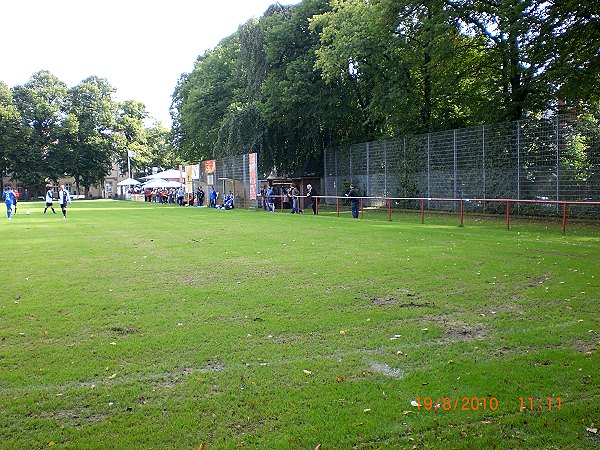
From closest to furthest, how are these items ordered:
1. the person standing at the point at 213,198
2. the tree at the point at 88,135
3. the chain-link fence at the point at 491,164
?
the chain-link fence at the point at 491,164 → the person standing at the point at 213,198 → the tree at the point at 88,135

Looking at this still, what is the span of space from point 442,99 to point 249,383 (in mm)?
30644

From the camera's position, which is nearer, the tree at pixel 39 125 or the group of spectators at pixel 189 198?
→ the group of spectators at pixel 189 198

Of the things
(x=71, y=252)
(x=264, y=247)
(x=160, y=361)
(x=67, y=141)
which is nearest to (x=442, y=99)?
(x=264, y=247)

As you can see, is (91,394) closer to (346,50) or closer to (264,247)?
(264,247)

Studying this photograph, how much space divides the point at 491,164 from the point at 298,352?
2323 centimetres

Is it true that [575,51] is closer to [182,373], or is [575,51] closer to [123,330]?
[123,330]

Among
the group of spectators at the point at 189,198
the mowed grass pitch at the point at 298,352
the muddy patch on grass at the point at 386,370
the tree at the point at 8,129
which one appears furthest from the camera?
the tree at the point at 8,129

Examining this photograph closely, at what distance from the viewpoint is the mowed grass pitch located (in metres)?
4.00

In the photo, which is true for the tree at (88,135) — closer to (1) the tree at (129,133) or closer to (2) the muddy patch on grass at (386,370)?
(1) the tree at (129,133)

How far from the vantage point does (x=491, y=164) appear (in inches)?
1046

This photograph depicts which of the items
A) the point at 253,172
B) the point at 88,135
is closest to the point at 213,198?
the point at 253,172

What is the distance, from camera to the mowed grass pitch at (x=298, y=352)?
4000 millimetres

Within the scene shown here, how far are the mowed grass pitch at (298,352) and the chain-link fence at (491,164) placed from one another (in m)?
12.1
